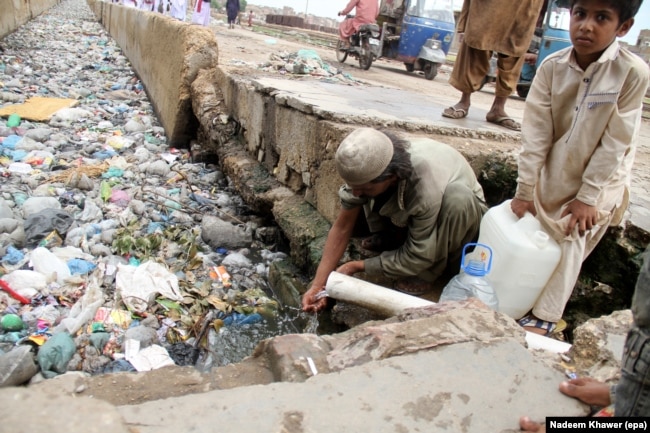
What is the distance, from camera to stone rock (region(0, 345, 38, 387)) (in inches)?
73.5

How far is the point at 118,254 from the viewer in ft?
10.5

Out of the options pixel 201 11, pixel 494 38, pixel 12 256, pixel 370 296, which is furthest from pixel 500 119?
pixel 201 11

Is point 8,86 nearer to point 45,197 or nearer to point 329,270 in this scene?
point 45,197

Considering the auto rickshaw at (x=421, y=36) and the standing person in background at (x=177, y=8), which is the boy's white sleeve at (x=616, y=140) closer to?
the auto rickshaw at (x=421, y=36)

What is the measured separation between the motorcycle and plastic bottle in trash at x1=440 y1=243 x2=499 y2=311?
820 centimetres

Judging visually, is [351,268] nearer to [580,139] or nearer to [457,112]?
[580,139]

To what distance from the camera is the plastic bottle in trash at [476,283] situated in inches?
83.5

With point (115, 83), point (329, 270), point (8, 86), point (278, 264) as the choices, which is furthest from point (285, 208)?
point (115, 83)

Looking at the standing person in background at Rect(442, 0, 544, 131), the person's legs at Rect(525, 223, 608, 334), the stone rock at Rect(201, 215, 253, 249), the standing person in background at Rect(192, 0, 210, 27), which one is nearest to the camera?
the person's legs at Rect(525, 223, 608, 334)

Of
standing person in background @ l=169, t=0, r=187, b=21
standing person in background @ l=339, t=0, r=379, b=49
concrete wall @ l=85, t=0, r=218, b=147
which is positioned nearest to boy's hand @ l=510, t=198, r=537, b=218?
concrete wall @ l=85, t=0, r=218, b=147

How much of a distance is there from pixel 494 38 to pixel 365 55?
7.00 meters

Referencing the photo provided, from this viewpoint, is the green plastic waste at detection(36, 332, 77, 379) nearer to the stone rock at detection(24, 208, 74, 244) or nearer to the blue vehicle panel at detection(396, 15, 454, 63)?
the stone rock at detection(24, 208, 74, 244)

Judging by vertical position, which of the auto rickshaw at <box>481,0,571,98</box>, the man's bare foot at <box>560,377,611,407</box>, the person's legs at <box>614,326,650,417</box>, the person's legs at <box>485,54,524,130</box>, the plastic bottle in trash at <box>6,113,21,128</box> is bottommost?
the plastic bottle in trash at <box>6,113,21,128</box>

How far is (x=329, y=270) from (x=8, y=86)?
21.5ft
